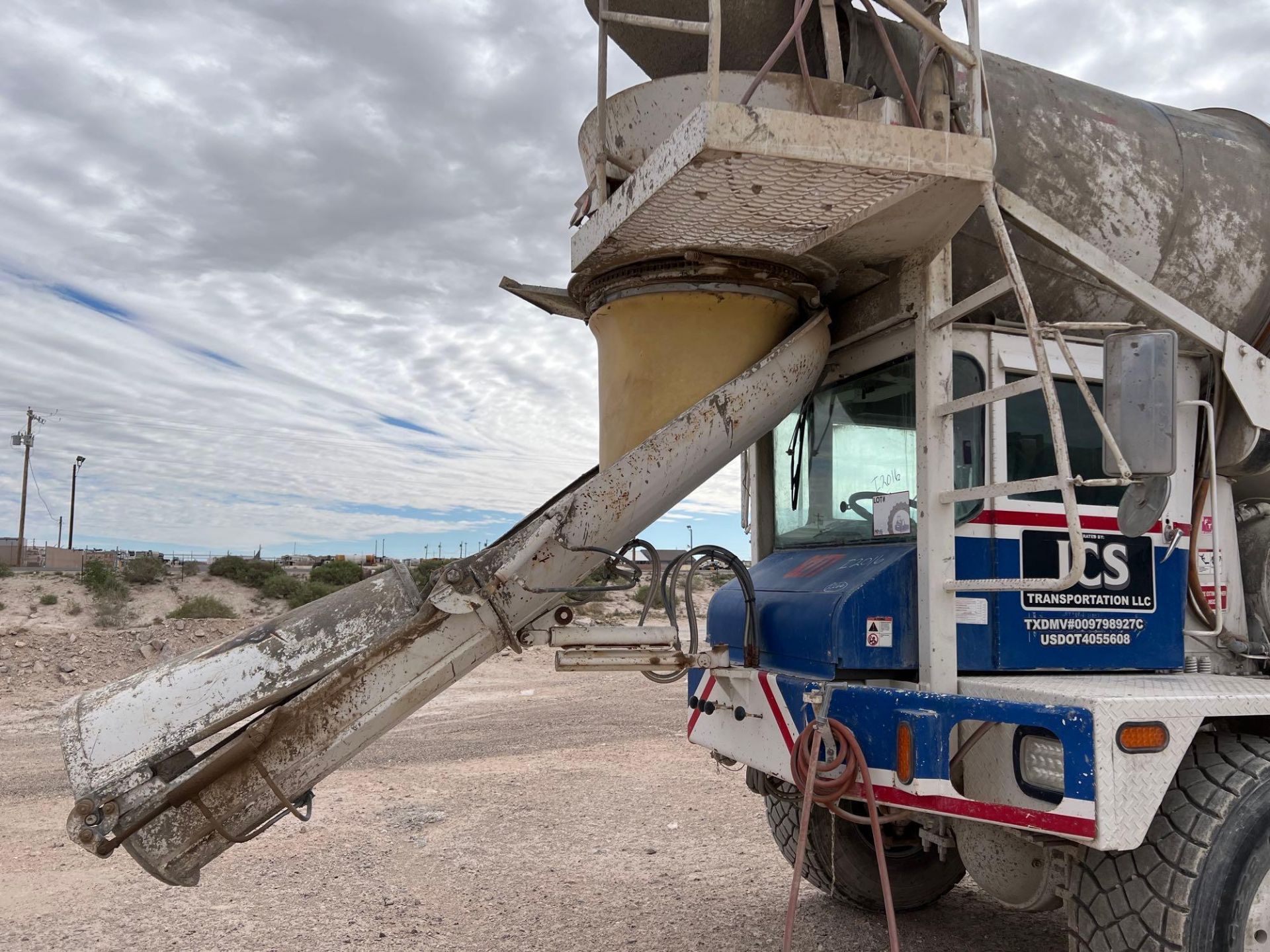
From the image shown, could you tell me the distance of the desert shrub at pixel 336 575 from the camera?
2775 centimetres

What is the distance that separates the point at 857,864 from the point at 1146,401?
113 inches

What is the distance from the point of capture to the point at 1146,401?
2971 millimetres

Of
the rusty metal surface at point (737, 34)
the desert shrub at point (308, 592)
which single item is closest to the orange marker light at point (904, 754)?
the rusty metal surface at point (737, 34)

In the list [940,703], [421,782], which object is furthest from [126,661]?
[940,703]

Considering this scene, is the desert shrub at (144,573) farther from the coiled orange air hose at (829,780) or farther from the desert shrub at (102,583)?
the coiled orange air hose at (829,780)

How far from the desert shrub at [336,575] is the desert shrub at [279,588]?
0.64m

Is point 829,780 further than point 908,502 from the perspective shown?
No

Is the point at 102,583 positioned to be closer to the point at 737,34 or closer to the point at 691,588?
the point at 691,588

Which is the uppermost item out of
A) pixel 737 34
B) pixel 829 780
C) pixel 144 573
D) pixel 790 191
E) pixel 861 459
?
pixel 737 34

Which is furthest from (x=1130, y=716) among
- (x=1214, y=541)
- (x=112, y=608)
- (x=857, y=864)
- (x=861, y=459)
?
(x=112, y=608)

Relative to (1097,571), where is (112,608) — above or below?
below

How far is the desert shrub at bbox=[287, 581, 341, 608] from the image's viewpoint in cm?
2478

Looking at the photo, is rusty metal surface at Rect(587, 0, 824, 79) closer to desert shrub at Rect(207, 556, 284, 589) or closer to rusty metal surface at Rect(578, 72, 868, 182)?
rusty metal surface at Rect(578, 72, 868, 182)

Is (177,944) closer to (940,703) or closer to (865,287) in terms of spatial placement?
(940,703)
